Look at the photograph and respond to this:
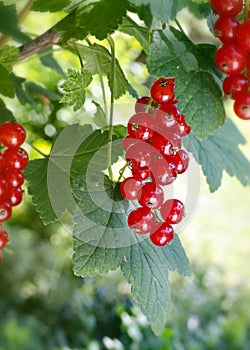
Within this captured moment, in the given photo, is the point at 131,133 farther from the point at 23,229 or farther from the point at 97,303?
the point at 23,229

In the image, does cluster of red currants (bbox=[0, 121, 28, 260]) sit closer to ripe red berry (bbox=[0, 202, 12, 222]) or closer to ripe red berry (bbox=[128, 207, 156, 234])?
ripe red berry (bbox=[0, 202, 12, 222])

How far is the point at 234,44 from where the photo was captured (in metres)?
0.48

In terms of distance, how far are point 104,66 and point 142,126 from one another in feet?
0.53

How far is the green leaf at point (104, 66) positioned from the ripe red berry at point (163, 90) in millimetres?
99

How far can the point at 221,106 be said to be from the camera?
0.51 m

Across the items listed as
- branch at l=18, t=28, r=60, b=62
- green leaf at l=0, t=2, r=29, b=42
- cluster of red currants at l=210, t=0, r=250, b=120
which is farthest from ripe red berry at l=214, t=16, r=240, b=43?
green leaf at l=0, t=2, r=29, b=42

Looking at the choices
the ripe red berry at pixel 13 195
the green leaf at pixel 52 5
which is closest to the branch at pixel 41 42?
the green leaf at pixel 52 5

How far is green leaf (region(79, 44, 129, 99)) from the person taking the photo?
615 mm

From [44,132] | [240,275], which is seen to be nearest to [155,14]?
[44,132]

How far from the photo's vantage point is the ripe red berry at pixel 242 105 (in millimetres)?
500

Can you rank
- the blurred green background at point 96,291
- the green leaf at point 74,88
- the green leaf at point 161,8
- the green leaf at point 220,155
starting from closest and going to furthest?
the green leaf at point 161,8 < the green leaf at point 74,88 < the green leaf at point 220,155 < the blurred green background at point 96,291

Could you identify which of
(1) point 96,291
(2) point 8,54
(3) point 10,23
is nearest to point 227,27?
(2) point 8,54

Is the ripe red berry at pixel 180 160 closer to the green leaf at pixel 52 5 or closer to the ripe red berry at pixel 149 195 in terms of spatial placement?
the ripe red berry at pixel 149 195

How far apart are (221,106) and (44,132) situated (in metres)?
0.43
